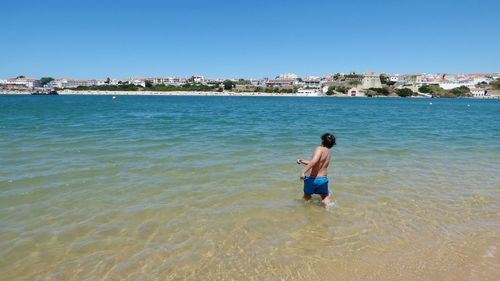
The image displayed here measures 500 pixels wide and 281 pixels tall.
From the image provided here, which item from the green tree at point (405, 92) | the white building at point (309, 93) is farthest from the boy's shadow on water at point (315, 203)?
the green tree at point (405, 92)

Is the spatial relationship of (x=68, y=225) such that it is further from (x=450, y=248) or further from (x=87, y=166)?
(x=450, y=248)

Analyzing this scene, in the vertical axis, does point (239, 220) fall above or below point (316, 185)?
below

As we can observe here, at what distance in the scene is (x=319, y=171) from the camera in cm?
693

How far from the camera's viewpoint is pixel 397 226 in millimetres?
6055

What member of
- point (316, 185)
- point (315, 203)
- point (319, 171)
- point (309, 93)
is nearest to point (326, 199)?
point (315, 203)

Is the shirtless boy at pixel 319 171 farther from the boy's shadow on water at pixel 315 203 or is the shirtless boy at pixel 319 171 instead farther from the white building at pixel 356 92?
the white building at pixel 356 92

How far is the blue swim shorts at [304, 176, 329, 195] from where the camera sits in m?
6.94

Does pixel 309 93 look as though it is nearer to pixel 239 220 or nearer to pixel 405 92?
pixel 405 92

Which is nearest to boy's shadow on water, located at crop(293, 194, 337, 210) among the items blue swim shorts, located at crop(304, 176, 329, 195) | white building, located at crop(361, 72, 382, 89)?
blue swim shorts, located at crop(304, 176, 329, 195)

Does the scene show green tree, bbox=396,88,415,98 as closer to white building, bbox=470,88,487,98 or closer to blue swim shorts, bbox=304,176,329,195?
white building, bbox=470,88,487,98

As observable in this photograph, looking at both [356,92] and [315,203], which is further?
[356,92]

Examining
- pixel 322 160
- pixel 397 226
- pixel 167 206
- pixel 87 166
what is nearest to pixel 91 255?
pixel 167 206

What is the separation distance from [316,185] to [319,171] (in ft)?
0.95

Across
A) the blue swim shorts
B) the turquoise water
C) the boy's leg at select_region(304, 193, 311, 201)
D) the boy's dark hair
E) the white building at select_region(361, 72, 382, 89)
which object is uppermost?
the white building at select_region(361, 72, 382, 89)
